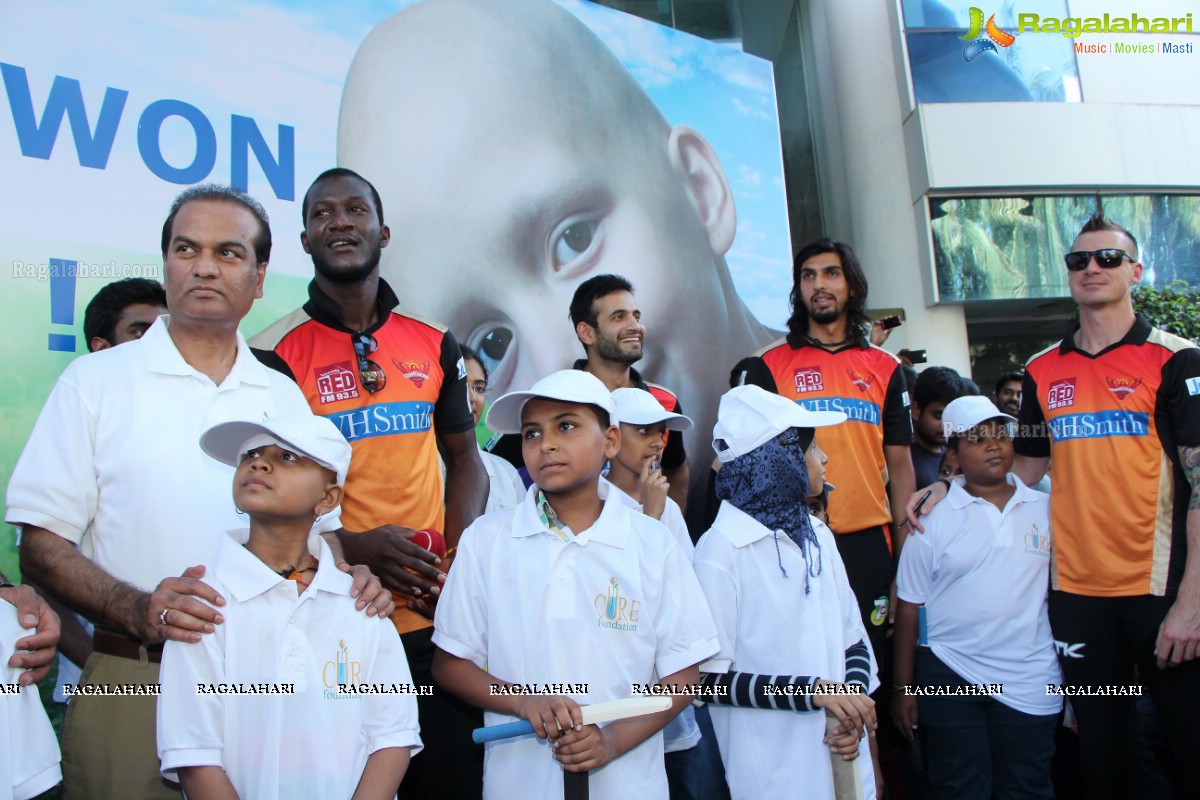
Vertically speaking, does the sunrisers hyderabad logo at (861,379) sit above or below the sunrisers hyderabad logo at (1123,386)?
above

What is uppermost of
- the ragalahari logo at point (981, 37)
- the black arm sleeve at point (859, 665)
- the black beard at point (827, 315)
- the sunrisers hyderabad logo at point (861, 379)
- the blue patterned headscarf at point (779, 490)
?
the ragalahari logo at point (981, 37)

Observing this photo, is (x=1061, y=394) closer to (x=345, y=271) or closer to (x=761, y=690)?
(x=761, y=690)

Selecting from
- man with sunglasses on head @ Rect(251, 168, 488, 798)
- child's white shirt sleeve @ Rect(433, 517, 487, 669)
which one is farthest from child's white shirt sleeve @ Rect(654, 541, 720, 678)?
man with sunglasses on head @ Rect(251, 168, 488, 798)

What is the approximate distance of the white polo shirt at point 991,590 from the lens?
3092mm

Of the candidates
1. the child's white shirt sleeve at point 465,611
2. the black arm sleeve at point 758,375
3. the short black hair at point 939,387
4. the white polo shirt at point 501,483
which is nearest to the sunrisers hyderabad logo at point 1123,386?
the short black hair at point 939,387

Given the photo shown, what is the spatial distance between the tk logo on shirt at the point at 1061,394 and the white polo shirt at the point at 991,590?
0.34m

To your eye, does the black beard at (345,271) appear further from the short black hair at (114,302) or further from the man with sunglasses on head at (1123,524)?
the man with sunglasses on head at (1123,524)

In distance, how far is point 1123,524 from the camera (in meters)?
3.02

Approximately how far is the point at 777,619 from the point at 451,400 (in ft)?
4.06

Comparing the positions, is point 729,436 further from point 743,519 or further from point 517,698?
point 517,698

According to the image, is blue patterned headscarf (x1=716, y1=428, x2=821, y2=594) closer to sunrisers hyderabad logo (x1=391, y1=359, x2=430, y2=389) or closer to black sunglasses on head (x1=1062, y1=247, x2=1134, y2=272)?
sunrisers hyderabad logo (x1=391, y1=359, x2=430, y2=389)

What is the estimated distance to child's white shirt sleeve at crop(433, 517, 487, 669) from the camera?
2.15m

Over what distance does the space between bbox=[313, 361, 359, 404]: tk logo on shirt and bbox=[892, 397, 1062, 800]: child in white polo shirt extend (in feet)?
7.29

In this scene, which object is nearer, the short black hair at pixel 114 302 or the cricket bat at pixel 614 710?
the cricket bat at pixel 614 710
